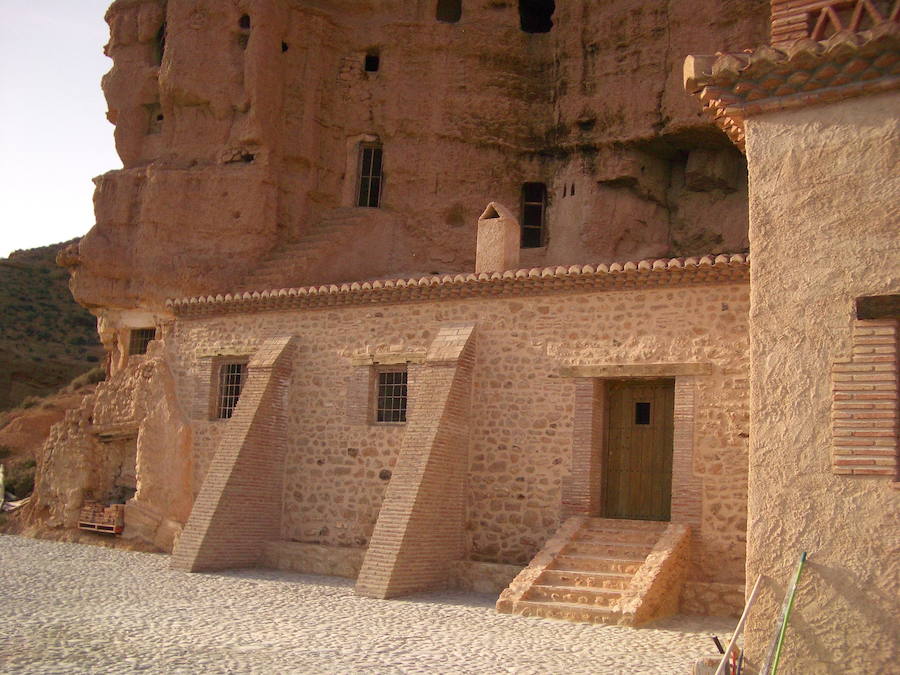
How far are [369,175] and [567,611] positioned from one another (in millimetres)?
12975

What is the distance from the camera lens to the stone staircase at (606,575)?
11242 mm

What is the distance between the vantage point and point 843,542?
24.7 feet

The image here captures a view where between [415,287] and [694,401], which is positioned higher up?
[415,287]

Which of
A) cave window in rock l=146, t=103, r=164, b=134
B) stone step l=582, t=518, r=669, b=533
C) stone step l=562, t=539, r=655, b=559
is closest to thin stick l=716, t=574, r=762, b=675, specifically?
stone step l=562, t=539, r=655, b=559

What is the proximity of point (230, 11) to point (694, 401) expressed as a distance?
13.4 meters

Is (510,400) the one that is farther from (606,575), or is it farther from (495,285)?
(606,575)

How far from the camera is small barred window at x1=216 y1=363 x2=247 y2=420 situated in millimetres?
17688

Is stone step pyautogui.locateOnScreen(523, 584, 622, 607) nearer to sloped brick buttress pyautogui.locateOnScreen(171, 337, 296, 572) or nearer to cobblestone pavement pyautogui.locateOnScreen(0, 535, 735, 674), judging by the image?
cobblestone pavement pyautogui.locateOnScreen(0, 535, 735, 674)

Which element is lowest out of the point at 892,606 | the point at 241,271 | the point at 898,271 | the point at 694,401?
the point at 892,606

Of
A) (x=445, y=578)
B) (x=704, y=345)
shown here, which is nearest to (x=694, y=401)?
(x=704, y=345)

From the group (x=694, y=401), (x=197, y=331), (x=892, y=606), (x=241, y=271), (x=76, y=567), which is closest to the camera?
(x=892, y=606)

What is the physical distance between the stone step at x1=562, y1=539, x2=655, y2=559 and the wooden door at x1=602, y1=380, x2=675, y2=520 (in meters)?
1.15

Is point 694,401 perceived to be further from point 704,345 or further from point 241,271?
point 241,271

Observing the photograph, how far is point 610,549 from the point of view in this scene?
1262 cm
